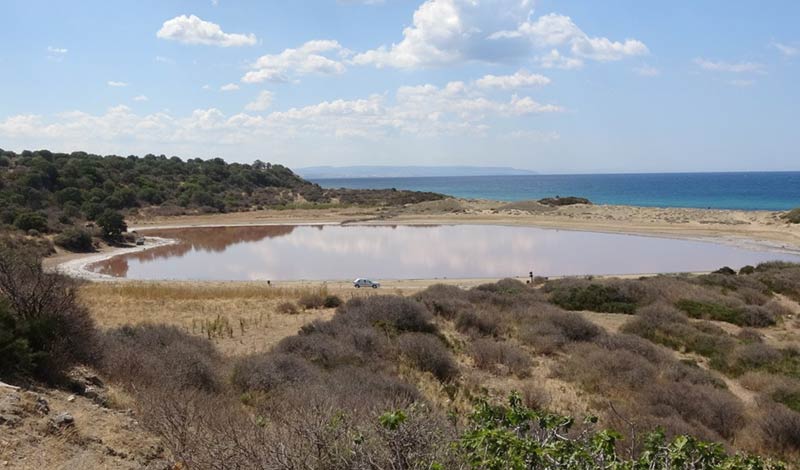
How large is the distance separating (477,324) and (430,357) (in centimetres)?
446

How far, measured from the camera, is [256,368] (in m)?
9.95

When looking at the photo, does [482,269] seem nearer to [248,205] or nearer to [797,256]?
[797,256]

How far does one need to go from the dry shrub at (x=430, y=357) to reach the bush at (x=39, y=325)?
643cm

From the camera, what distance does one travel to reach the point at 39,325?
8570 mm

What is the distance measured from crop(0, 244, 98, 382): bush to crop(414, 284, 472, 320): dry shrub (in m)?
10.7

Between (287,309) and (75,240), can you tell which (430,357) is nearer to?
(287,309)

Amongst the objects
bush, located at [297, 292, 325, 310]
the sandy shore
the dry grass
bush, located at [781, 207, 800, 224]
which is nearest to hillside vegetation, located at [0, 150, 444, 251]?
the sandy shore

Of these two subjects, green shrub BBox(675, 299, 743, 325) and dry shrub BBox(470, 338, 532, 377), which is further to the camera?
green shrub BBox(675, 299, 743, 325)

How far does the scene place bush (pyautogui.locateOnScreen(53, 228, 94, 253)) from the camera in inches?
1629

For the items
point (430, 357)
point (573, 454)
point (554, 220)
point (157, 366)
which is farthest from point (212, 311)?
point (554, 220)

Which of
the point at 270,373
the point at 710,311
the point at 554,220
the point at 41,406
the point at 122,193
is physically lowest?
the point at 710,311

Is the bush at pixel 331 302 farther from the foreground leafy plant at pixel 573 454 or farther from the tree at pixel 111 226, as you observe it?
the tree at pixel 111 226

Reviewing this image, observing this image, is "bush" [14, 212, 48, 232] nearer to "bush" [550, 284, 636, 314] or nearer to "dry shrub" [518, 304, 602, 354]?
"bush" [550, 284, 636, 314]

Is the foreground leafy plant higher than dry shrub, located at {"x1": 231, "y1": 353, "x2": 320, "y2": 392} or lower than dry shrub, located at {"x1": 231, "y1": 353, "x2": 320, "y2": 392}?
higher
